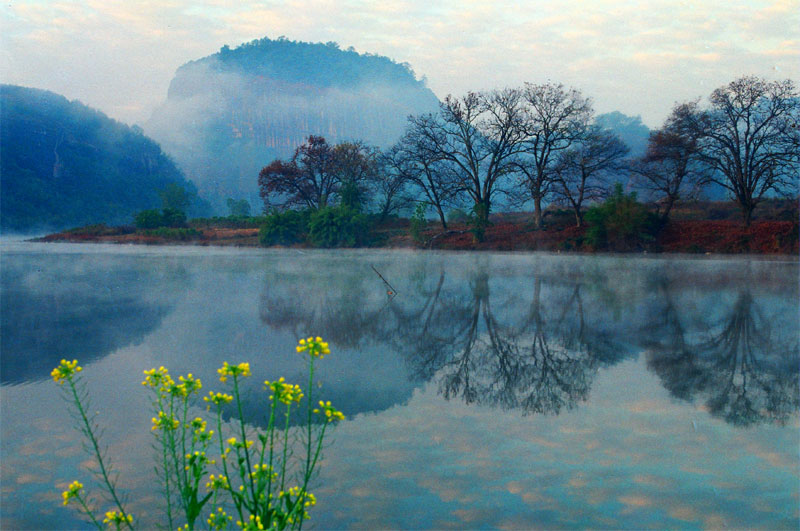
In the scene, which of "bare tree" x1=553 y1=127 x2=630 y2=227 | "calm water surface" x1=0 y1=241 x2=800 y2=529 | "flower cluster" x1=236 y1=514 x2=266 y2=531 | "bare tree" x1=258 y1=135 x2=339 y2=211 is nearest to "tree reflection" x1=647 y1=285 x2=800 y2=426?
"calm water surface" x1=0 y1=241 x2=800 y2=529

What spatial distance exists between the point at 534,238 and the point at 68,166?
79238 mm

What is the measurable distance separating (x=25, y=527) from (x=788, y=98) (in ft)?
129

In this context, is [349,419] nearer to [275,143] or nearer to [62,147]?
[62,147]

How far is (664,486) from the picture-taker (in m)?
4.13

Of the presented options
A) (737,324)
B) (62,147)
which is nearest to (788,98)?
(737,324)

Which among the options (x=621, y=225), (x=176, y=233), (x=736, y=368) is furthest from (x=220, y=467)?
(x=176, y=233)

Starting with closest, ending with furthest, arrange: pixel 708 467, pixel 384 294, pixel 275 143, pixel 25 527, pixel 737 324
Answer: pixel 25 527 → pixel 708 467 → pixel 737 324 → pixel 384 294 → pixel 275 143

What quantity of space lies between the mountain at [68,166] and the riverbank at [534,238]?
71.9ft

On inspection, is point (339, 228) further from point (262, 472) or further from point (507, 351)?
point (262, 472)

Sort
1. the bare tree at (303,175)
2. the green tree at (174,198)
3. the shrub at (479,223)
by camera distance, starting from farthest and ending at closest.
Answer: the green tree at (174,198) → the bare tree at (303,175) → the shrub at (479,223)

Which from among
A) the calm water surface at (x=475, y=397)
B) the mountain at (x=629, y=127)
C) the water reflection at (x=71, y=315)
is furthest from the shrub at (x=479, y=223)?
the mountain at (x=629, y=127)

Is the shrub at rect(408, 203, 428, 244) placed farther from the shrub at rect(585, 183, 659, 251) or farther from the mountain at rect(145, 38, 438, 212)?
the mountain at rect(145, 38, 438, 212)

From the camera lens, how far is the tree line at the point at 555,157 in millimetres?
34812

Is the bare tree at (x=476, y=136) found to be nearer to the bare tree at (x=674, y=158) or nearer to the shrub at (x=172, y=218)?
the bare tree at (x=674, y=158)
